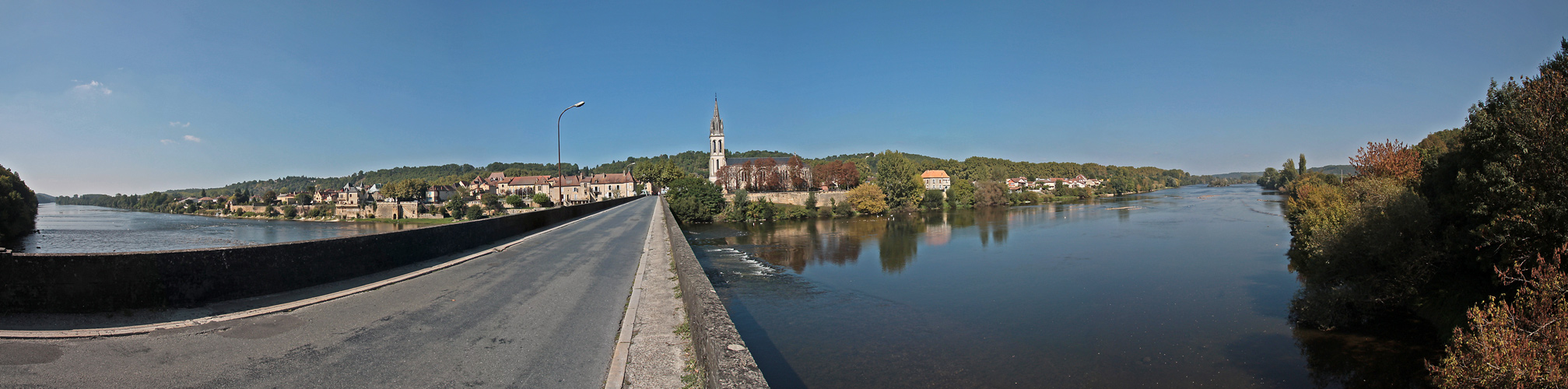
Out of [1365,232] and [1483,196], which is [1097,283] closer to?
[1365,232]

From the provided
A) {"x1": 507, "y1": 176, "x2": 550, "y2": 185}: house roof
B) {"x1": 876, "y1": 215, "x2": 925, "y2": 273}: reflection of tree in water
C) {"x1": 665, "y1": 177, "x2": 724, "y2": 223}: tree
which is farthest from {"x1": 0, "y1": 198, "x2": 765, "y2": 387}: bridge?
{"x1": 507, "y1": 176, "x2": 550, "y2": 185}: house roof

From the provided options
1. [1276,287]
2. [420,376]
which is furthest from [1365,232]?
[420,376]

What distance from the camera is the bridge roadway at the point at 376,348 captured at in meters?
4.10

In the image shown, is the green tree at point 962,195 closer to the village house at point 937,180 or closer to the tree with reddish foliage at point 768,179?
the tree with reddish foliage at point 768,179

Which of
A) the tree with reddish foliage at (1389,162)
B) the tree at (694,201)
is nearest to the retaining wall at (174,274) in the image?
the tree with reddish foliage at (1389,162)

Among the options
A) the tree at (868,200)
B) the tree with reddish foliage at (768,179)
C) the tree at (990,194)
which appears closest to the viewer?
the tree at (868,200)

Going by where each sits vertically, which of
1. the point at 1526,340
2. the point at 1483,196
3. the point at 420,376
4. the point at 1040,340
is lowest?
the point at 1040,340

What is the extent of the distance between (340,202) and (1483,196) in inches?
5075

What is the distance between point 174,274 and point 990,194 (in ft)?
282

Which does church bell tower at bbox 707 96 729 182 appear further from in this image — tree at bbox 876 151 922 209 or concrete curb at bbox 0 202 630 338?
concrete curb at bbox 0 202 630 338

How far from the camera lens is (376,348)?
5.06 metres

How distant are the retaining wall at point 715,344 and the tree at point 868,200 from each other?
63.5 meters

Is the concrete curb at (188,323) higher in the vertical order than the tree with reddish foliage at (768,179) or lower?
lower

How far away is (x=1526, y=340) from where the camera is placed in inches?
272
